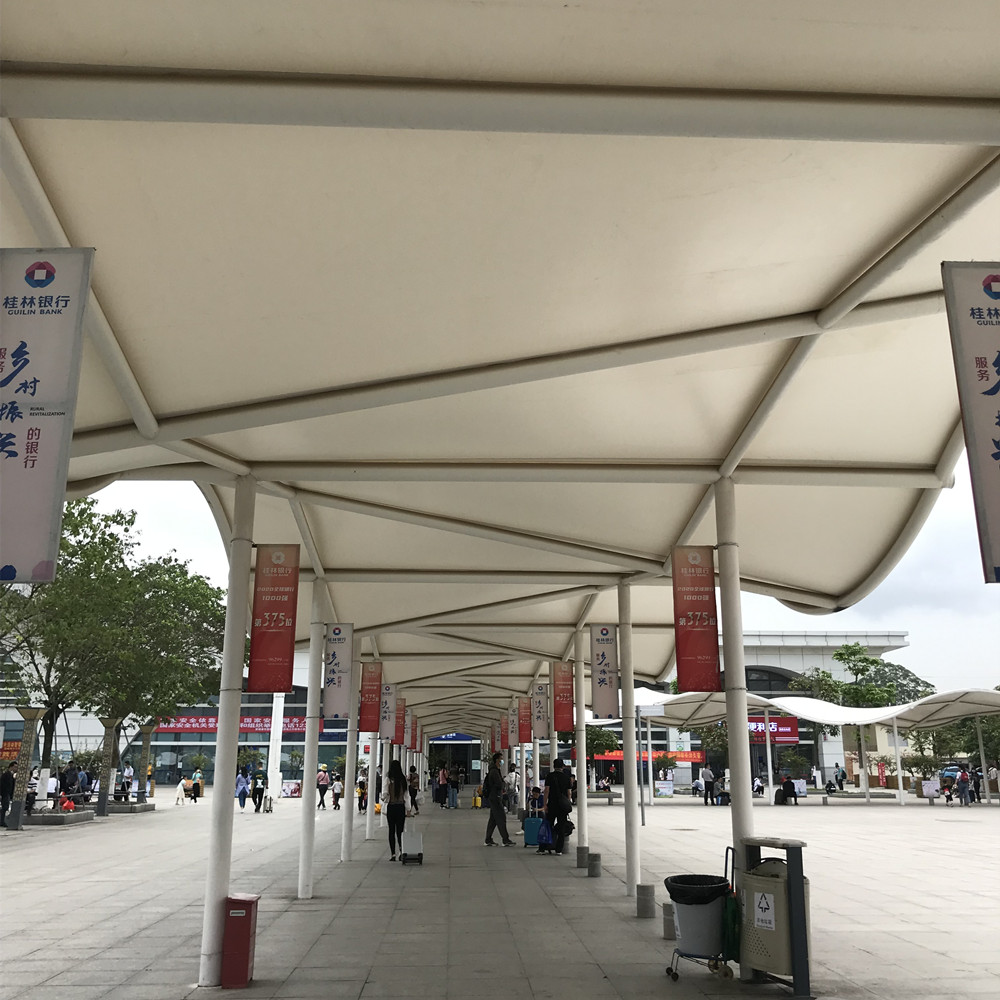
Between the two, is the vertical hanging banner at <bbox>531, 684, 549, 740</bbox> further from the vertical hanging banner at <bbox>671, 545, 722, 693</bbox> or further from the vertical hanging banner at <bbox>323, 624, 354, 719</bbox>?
the vertical hanging banner at <bbox>671, 545, 722, 693</bbox>

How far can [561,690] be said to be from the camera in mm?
21562

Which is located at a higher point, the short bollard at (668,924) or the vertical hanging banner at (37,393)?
the vertical hanging banner at (37,393)

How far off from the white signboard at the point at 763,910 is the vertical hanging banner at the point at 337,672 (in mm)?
7770

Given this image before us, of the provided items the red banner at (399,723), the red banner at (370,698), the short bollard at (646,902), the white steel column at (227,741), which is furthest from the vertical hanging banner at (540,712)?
the white steel column at (227,741)

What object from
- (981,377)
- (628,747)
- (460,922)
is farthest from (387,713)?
(981,377)

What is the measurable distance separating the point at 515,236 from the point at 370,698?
1746 cm

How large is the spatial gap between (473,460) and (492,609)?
867cm

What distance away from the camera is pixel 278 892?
13766 millimetres

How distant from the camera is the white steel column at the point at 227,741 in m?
Result: 8.28

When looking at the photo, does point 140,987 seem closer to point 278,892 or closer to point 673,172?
point 278,892

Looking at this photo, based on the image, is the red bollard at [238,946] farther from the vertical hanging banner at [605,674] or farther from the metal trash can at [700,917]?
the vertical hanging banner at [605,674]

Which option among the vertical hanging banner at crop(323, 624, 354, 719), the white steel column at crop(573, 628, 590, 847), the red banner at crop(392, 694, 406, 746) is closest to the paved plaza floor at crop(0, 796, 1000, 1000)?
the white steel column at crop(573, 628, 590, 847)

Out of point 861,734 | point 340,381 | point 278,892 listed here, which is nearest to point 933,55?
point 340,381

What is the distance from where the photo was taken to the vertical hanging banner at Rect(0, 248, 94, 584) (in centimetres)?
399
